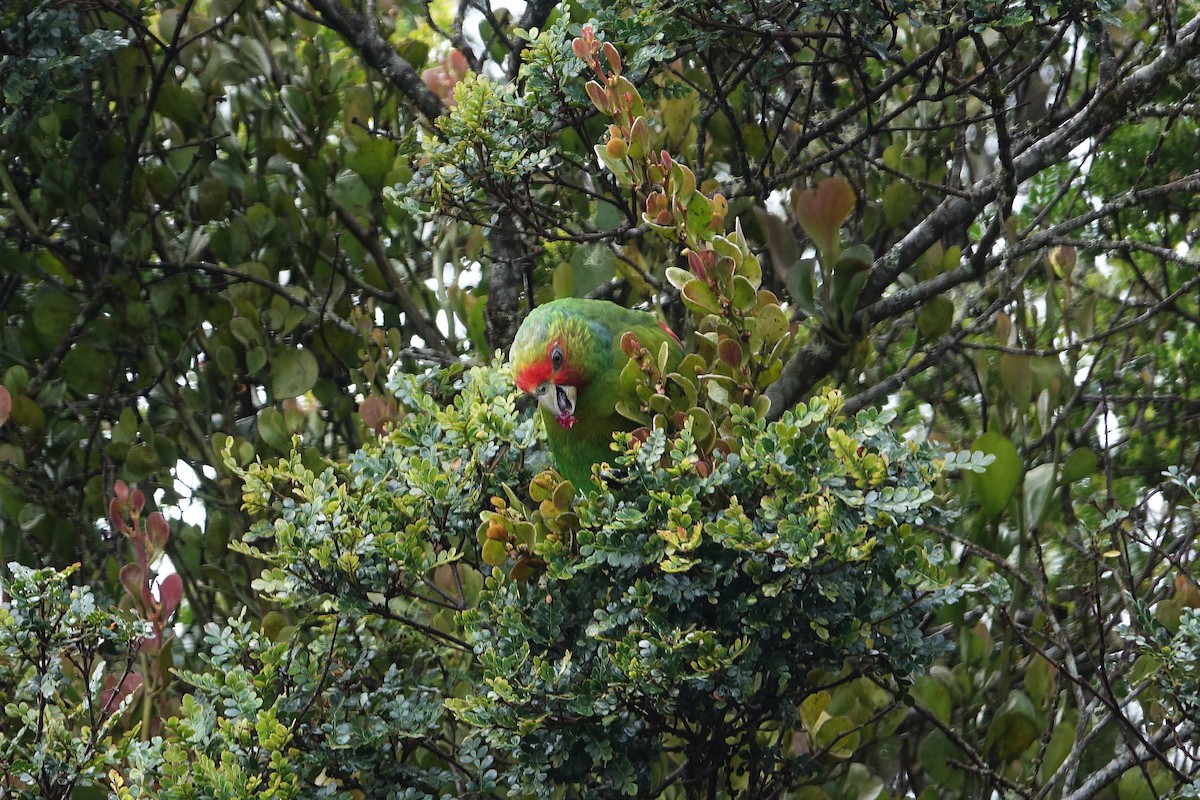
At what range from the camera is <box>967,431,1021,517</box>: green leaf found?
6.90 ft

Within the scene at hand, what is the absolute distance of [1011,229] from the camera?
8.51ft

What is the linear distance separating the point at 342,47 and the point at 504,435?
349cm

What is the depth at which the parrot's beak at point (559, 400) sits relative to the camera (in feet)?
8.20

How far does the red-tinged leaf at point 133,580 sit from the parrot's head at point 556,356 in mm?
→ 823

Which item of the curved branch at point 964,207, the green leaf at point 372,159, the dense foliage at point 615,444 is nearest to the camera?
the dense foliage at point 615,444

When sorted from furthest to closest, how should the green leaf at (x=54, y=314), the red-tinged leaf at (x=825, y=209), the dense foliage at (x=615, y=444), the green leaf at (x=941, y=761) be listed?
the green leaf at (x=54, y=314) → the green leaf at (x=941, y=761) → the red-tinged leaf at (x=825, y=209) → the dense foliage at (x=615, y=444)

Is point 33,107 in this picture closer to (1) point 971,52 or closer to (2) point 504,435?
(2) point 504,435

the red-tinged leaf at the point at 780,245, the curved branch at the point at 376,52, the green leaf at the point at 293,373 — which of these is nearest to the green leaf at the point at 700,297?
the red-tinged leaf at the point at 780,245

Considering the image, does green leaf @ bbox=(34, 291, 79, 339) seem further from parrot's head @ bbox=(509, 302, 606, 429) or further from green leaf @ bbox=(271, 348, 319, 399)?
parrot's head @ bbox=(509, 302, 606, 429)

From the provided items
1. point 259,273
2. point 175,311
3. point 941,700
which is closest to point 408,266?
point 259,273

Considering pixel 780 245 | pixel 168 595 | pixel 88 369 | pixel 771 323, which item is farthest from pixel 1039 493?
pixel 88 369

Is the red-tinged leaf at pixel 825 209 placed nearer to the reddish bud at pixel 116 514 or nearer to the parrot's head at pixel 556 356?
the parrot's head at pixel 556 356

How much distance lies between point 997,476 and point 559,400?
91 centimetres

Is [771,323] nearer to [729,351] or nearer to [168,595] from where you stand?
[729,351]
